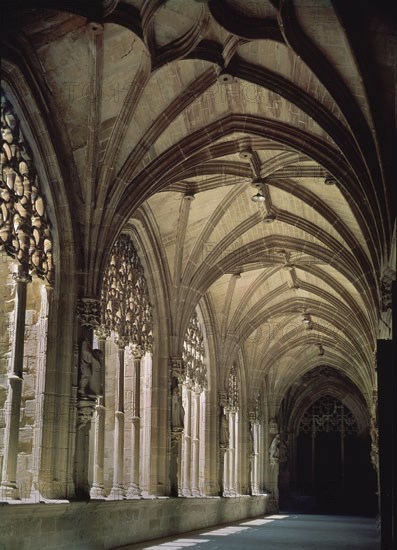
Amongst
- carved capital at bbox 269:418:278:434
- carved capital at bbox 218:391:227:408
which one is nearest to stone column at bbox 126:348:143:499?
carved capital at bbox 218:391:227:408

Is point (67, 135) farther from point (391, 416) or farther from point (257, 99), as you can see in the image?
point (391, 416)

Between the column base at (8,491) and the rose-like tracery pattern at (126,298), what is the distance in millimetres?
4318

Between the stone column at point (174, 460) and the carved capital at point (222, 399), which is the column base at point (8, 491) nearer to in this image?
the stone column at point (174, 460)

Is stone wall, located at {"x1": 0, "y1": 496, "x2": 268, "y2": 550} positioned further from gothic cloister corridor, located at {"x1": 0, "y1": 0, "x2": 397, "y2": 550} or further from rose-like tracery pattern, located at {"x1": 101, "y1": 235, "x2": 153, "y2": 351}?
rose-like tracery pattern, located at {"x1": 101, "y1": 235, "x2": 153, "y2": 351}

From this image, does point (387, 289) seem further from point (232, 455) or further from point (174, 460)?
point (232, 455)

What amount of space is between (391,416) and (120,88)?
22.2 ft

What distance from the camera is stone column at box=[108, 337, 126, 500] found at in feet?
49.1

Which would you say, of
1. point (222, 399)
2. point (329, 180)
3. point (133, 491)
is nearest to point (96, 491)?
point (133, 491)

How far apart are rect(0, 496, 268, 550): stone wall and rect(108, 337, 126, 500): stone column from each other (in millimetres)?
421

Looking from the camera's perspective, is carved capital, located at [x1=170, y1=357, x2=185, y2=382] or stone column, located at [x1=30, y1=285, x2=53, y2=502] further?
carved capital, located at [x1=170, y1=357, x2=185, y2=382]

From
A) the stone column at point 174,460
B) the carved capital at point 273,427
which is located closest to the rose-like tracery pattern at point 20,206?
the stone column at point 174,460

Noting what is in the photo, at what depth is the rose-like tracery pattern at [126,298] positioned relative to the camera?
14953 millimetres

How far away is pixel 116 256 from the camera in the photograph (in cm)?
1559

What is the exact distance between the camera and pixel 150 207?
16656 mm
